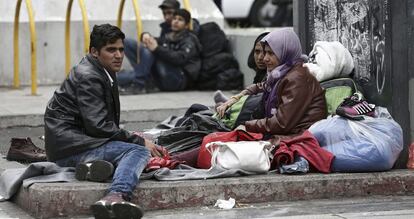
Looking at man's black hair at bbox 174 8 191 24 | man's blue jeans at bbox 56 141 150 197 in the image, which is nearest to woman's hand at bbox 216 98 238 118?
man's blue jeans at bbox 56 141 150 197

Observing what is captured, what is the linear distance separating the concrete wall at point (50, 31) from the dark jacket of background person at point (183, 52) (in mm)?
982

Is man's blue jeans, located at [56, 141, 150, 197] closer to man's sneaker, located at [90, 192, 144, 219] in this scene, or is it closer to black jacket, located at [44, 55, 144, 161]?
black jacket, located at [44, 55, 144, 161]

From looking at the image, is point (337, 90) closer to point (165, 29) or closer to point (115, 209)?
point (115, 209)

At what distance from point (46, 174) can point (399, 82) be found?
2441 millimetres

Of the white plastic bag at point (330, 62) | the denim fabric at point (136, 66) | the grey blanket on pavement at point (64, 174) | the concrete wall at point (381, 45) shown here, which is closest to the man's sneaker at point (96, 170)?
the grey blanket on pavement at point (64, 174)

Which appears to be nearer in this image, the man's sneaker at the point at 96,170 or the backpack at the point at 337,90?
the man's sneaker at the point at 96,170

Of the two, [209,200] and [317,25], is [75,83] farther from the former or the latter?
[317,25]

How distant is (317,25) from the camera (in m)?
8.94

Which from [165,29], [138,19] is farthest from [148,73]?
[138,19]

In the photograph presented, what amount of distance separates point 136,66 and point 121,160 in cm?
577

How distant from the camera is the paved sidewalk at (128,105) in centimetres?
1127

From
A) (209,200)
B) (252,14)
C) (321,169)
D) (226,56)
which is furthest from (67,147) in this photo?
(252,14)

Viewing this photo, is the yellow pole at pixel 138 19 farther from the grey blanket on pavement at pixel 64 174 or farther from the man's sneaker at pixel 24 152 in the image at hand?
the grey blanket on pavement at pixel 64 174

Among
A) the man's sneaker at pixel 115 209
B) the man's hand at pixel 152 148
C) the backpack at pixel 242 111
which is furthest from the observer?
the backpack at pixel 242 111
